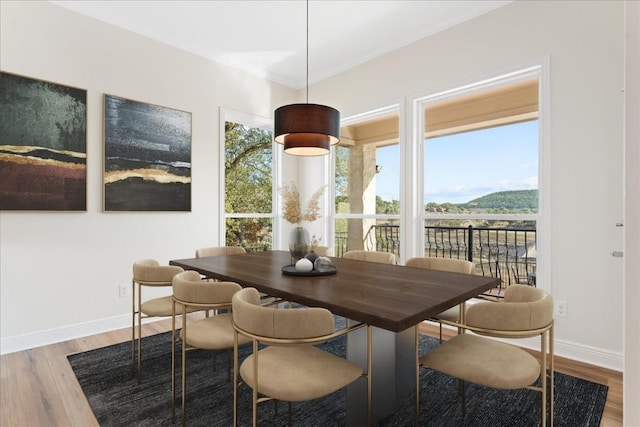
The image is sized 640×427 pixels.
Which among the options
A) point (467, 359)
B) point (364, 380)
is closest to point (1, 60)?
point (364, 380)

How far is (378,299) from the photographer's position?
1582 millimetres

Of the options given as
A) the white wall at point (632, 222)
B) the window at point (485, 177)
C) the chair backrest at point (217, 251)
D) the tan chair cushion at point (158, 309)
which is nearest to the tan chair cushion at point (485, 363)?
the white wall at point (632, 222)

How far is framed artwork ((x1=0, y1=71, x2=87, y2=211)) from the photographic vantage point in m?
2.79

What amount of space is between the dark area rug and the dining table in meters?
0.17

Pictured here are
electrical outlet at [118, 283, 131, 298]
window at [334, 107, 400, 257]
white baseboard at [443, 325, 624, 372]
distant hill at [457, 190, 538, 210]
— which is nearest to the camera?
white baseboard at [443, 325, 624, 372]

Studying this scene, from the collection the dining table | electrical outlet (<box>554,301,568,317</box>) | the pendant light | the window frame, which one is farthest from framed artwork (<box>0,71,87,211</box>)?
electrical outlet (<box>554,301,568,317</box>)

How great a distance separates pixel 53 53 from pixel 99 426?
9.84 ft

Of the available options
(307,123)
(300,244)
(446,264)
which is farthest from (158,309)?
(446,264)

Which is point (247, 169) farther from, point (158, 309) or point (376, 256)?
point (158, 309)

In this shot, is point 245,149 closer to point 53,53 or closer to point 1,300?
point 53,53

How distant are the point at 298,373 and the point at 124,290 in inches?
107

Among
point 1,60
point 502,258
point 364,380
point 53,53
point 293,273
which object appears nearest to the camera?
point 364,380

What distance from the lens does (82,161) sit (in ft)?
10.4

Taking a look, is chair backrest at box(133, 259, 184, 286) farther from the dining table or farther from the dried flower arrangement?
the dried flower arrangement
